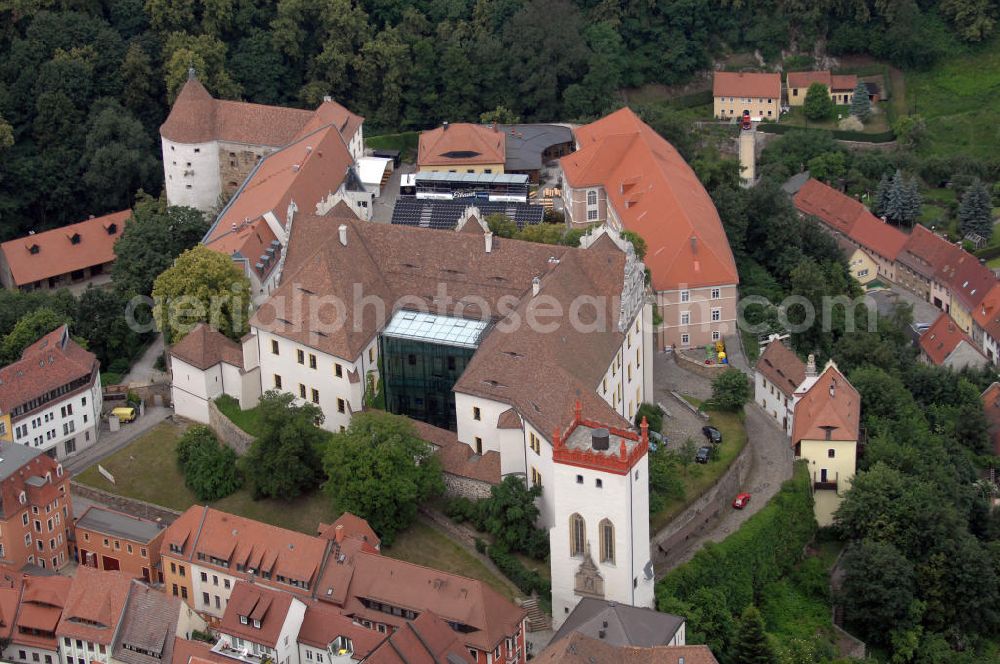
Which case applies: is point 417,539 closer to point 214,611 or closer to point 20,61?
point 214,611

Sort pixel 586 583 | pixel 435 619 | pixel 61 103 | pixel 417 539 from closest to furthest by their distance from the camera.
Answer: pixel 435 619, pixel 586 583, pixel 417 539, pixel 61 103

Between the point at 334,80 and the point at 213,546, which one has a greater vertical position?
the point at 334,80

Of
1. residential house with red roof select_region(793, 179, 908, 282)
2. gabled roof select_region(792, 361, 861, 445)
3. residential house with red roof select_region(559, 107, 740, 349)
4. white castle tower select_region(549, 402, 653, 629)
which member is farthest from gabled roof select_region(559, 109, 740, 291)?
white castle tower select_region(549, 402, 653, 629)

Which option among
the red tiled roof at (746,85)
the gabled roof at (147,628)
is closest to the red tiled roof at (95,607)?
the gabled roof at (147,628)

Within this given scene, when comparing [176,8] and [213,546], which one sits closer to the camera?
[213,546]

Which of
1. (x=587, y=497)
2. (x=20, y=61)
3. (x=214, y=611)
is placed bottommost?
(x=214, y=611)

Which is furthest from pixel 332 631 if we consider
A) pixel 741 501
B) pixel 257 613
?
pixel 741 501

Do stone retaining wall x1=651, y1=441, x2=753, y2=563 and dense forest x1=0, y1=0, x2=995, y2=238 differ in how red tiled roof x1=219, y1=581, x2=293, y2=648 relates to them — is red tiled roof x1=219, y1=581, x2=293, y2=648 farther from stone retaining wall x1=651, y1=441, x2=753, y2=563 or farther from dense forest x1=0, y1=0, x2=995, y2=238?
dense forest x1=0, y1=0, x2=995, y2=238

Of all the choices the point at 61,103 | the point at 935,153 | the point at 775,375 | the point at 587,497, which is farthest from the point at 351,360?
the point at 935,153
